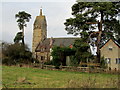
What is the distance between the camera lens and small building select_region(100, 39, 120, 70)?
27.6 meters

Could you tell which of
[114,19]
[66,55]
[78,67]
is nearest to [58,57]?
[66,55]

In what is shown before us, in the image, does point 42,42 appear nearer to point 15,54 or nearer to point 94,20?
point 15,54

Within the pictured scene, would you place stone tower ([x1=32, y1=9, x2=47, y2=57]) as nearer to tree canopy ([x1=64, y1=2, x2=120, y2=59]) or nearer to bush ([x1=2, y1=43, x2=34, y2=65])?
bush ([x1=2, y1=43, x2=34, y2=65])

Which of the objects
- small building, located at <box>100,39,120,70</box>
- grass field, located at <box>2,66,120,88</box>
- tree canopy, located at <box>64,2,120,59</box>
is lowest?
grass field, located at <box>2,66,120,88</box>

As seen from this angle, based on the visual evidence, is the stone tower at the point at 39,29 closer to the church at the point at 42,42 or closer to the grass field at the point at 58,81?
the church at the point at 42,42

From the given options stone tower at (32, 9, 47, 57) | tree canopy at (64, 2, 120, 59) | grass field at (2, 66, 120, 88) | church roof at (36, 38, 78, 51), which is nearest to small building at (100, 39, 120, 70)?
tree canopy at (64, 2, 120, 59)

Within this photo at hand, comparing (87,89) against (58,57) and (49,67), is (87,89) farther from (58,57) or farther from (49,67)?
(58,57)

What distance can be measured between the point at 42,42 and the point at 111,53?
27745mm

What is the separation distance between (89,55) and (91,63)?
2.54 metres

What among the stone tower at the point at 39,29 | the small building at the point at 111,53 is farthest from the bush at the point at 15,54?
the stone tower at the point at 39,29

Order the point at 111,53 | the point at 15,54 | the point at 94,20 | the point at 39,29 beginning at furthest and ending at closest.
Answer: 1. the point at 39,29
2. the point at 15,54
3. the point at 111,53
4. the point at 94,20

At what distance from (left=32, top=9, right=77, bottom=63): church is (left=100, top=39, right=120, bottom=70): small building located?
1734cm

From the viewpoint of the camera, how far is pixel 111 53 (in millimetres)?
28188

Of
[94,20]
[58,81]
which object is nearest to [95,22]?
[94,20]
